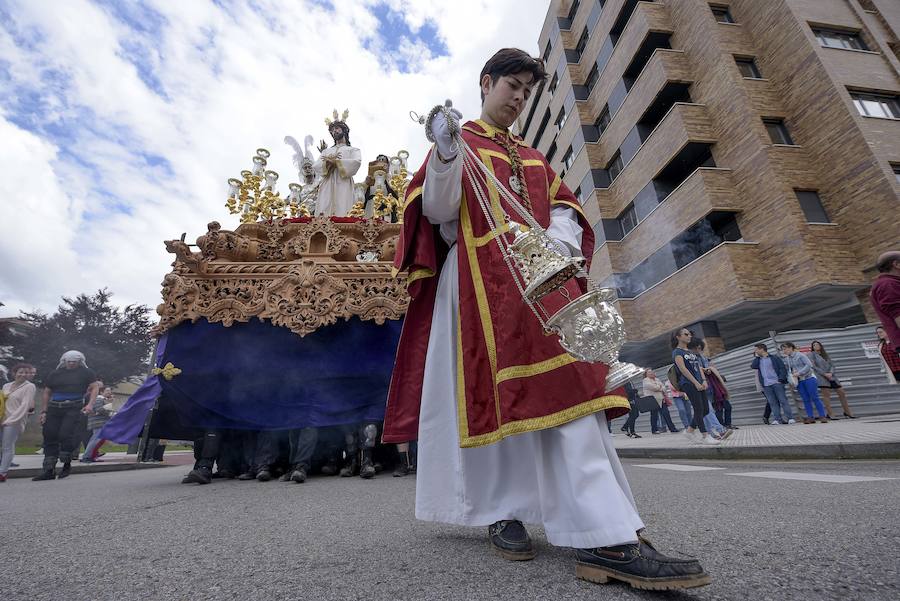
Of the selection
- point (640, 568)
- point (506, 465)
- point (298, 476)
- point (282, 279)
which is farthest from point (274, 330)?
point (640, 568)

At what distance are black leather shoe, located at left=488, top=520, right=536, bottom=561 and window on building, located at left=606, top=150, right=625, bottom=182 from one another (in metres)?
21.3

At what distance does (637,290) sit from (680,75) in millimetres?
8306

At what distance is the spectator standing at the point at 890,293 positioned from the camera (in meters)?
3.77

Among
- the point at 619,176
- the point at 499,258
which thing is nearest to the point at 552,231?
the point at 499,258

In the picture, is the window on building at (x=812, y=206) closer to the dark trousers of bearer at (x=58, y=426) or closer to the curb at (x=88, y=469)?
the dark trousers of bearer at (x=58, y=426)

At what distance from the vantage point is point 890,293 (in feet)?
12.4

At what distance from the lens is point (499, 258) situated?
5.94 feet

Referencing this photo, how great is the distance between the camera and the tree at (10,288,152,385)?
22.2m

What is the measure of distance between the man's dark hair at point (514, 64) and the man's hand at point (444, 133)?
46 centimetres

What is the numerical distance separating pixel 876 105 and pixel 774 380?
40.7 ft

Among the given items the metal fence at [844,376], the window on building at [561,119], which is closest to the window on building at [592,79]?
the window on building at [561,119]

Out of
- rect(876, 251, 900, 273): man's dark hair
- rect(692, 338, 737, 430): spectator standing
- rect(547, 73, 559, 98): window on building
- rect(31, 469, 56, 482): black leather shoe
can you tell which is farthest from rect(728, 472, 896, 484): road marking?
rect(547, 73, 559, 98): window on building

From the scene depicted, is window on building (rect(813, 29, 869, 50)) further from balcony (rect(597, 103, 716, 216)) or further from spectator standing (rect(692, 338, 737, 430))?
spectator standing (rect(692, 338, 737, 430))

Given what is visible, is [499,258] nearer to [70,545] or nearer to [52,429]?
[70,545]
